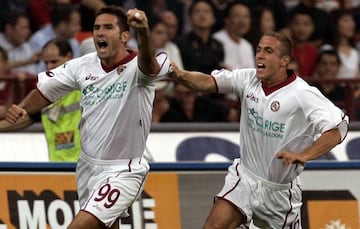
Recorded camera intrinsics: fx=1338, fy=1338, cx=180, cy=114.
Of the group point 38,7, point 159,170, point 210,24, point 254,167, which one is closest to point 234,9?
point 210,24

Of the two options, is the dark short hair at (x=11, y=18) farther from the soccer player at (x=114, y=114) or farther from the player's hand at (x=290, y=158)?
the player's hand at (x=290, y=158)

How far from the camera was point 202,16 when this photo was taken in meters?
16.2

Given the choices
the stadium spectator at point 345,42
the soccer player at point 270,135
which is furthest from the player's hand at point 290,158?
the stadium spectator at point 345,42

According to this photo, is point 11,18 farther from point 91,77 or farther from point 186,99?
point 91,77

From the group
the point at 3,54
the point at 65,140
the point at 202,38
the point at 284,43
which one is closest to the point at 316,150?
the point at 284,43

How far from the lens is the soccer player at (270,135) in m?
10.5

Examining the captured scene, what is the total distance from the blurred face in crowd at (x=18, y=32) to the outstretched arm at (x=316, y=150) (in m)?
6.32

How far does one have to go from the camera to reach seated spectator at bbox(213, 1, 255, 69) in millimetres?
16328

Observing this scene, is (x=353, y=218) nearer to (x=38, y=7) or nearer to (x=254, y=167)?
(x=254, y=167)

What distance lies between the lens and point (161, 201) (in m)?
11.8

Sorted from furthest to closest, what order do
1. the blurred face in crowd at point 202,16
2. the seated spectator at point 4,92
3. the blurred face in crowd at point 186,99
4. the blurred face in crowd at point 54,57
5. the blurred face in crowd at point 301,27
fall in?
the blurred face in crowd at point 301,27
the blurred face in crowd at point 202,16
the blurred face in crowd at point 186,99
the seated spectator at point 4,92
the blurred face in crowd at point 54,57

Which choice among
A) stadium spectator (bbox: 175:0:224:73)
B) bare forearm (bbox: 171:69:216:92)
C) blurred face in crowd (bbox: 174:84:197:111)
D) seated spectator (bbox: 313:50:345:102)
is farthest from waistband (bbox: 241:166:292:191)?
seated spectator (bbox: 313:50:345:102)

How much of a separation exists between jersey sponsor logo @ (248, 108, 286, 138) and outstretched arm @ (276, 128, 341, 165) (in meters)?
0.40

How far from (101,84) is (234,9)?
646 centimetres
